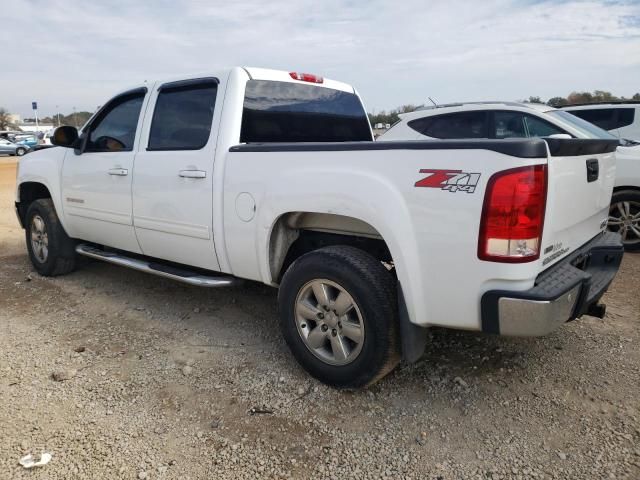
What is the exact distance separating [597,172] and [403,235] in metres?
1.34

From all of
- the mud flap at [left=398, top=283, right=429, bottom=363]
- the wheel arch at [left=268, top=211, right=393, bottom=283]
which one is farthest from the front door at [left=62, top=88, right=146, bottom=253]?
the mud flap at [left=398, top=283, right=429, bottom=363]

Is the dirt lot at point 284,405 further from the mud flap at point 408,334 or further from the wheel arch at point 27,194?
the wheel arch at point 27,194

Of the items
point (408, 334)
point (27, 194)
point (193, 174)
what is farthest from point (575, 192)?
point (27, 194)

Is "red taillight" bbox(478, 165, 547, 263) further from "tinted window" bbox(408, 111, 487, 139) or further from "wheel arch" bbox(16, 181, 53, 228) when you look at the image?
"wheel arch" bbox(16, 181, 53, 228)

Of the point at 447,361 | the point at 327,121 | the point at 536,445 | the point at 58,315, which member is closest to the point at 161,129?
the point at 327,121

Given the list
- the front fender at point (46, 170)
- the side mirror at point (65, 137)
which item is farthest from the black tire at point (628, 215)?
the front fender at point (46, 170)

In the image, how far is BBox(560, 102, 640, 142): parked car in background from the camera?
796cm

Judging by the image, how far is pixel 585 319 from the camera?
Result: 4137 mm

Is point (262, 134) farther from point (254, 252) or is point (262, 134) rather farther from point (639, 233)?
point (639, 233)

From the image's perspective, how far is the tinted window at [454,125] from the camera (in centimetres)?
668

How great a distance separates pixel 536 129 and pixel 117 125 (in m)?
4.66

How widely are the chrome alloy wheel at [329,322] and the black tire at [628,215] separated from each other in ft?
15.4

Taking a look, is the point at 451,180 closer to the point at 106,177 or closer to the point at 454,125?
the point at 106,177

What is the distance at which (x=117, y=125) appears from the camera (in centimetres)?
462
